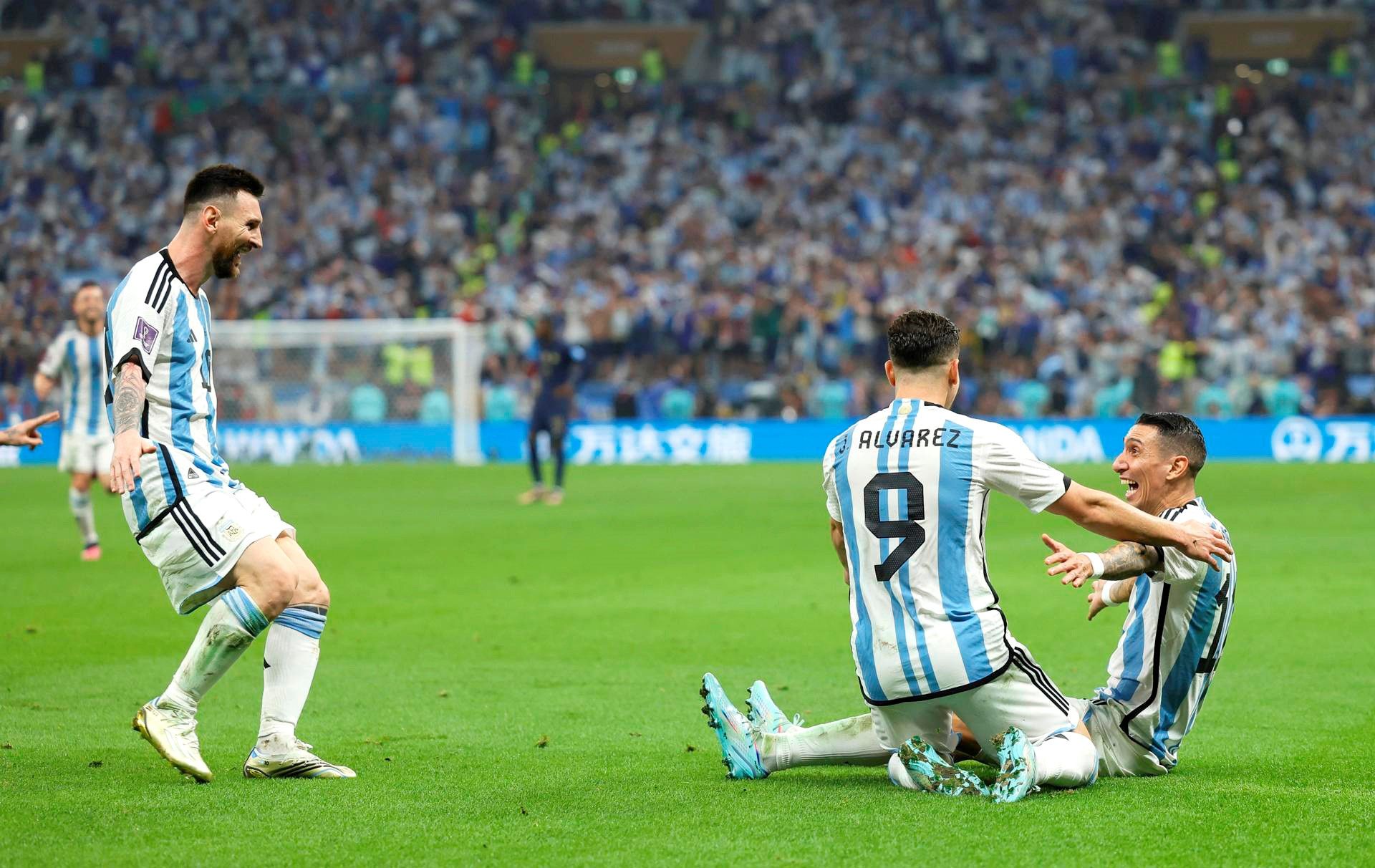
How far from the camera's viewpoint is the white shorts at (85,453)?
13289 mm

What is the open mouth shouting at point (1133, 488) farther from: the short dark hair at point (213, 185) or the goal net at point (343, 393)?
the goal net at point (343, 393)

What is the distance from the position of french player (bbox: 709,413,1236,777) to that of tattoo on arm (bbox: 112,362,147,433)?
92.1 inches

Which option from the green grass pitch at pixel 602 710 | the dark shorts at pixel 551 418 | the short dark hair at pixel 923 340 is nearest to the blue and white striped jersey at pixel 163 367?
the green grass pitch at pixel 602 710

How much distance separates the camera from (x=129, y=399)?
514 cm

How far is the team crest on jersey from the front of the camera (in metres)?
5.22

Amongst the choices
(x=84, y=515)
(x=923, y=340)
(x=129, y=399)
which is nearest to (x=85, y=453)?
(x=84, y=515)

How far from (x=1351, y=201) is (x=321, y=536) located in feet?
76.9

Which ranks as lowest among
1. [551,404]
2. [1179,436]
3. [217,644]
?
[551,404]

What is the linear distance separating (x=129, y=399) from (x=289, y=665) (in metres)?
1.06

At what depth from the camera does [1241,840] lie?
4328mm

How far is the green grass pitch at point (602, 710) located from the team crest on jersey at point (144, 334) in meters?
1.47

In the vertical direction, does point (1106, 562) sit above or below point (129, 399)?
below

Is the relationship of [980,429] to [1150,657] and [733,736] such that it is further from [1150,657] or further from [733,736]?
[733,736]

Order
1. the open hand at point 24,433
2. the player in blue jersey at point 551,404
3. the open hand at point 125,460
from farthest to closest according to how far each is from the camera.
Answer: the player in blue jersey at point 551,404, the open hand at point 24,433, the open hand at point 125,460
